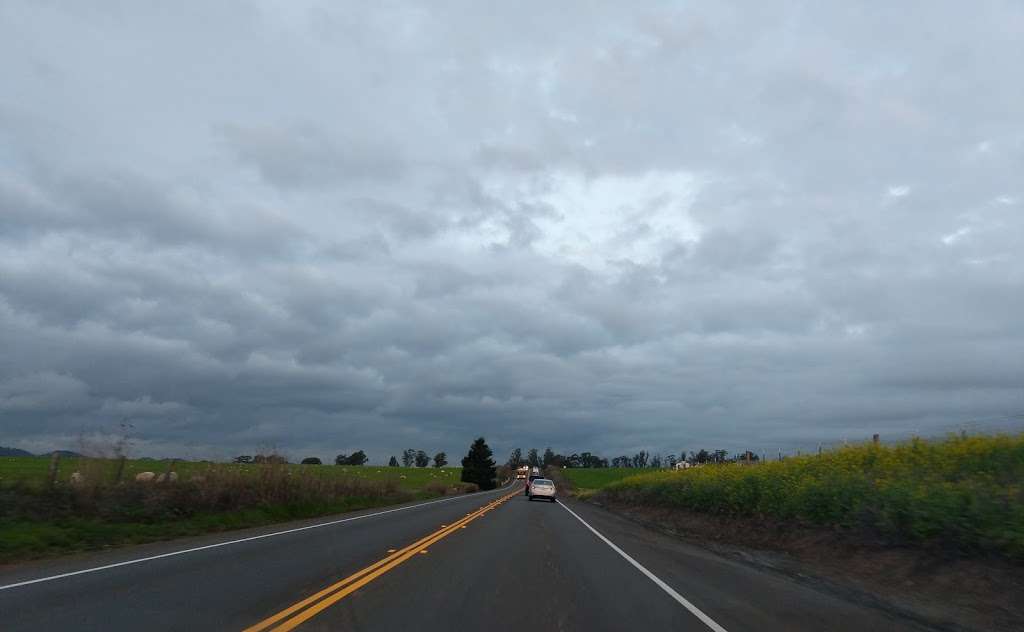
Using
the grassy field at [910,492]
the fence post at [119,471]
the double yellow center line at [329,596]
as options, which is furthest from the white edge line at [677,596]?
the fence post at [119,471]

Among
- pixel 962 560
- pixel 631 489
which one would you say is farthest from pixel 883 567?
pixel 631 489

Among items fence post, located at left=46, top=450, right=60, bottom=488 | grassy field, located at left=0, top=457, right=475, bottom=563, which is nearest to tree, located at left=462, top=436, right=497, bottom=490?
grassy field, located at left=0, top=457, right=475, bottom=563

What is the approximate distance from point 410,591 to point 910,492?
9812 millimetres

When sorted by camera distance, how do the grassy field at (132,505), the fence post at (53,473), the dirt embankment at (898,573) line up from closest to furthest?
the dirt embankment at (898,573), the grassy field at (132,505), the fence post at (53,473)

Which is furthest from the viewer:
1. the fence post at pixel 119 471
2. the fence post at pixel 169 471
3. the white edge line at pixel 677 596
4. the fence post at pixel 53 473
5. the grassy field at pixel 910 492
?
the fence post at pixel 169 471

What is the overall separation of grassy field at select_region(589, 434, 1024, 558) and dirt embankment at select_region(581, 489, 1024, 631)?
310 mm

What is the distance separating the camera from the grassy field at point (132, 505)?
19833 mm

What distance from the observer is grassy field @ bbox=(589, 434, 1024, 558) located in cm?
1338

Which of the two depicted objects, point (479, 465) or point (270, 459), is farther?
point (479, 465)

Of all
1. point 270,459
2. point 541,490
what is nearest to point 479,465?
point 541,490

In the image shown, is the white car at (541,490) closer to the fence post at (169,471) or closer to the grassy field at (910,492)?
the grassy field at (910,492)

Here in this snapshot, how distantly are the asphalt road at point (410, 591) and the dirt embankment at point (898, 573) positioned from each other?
0.76 m

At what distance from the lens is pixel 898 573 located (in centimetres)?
1515

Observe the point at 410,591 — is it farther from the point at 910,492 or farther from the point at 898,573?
the point at 910,492
